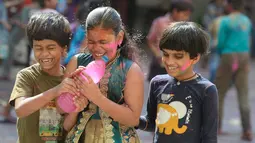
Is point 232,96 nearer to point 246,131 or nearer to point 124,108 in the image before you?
point 246,131

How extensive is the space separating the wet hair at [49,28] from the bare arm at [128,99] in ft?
1.35

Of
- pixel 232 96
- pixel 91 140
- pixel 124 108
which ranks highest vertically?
pixel 124 108

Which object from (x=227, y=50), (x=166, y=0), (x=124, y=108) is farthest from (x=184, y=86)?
(x=166, y=0)

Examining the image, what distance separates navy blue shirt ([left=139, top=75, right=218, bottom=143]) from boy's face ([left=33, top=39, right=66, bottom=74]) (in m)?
0.65

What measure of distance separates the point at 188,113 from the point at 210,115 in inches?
4.8

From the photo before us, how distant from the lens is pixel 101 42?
2893 millimetres

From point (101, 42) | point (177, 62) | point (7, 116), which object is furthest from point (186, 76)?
point (7, 116)

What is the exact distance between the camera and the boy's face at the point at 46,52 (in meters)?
3.03

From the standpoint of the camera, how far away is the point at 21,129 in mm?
3166

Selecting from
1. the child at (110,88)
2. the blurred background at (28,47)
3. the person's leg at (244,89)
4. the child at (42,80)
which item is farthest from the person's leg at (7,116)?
the child at (110,88)

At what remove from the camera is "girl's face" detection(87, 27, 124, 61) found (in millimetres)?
2883

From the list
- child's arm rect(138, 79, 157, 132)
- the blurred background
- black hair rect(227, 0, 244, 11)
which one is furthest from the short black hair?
child's arm rect(138, 79, 157, 132)

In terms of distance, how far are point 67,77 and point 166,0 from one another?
11563 millimetres

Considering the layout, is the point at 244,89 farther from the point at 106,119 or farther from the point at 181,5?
the point at 106,119
